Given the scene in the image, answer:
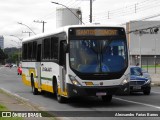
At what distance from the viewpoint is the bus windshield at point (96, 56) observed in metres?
16.4

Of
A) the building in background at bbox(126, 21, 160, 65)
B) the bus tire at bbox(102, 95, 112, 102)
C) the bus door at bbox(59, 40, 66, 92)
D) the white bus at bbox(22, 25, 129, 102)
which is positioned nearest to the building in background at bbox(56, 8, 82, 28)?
the bus tire at bbox(102, 95, 112, 102)

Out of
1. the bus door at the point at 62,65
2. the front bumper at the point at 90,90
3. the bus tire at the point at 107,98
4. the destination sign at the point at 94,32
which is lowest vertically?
the bus tire at the point at 107,98

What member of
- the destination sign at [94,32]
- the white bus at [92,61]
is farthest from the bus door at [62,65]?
the destination sign at [94,32]

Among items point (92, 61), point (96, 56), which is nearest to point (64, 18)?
point (96, 56)

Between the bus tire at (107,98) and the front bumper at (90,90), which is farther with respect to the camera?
the bus tire at (107,98)

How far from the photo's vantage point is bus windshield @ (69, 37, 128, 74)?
1639 centimetres

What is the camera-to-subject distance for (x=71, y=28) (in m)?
16.9

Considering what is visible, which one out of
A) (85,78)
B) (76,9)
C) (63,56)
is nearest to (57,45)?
(63,56)

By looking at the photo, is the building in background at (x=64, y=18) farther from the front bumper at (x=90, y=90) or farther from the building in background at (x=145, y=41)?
the building in background at (x=145, y=41)

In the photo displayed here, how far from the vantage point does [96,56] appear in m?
16.5

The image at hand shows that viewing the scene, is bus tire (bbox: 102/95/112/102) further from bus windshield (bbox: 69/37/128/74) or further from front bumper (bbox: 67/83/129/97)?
bus windshield (bbox: 69/37/128/74)

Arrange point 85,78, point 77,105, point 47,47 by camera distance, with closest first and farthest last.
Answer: point 85,78, point 77,105, point 47,47

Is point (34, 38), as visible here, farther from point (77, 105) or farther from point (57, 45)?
point (77, 105)

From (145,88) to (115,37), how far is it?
5965 mm
